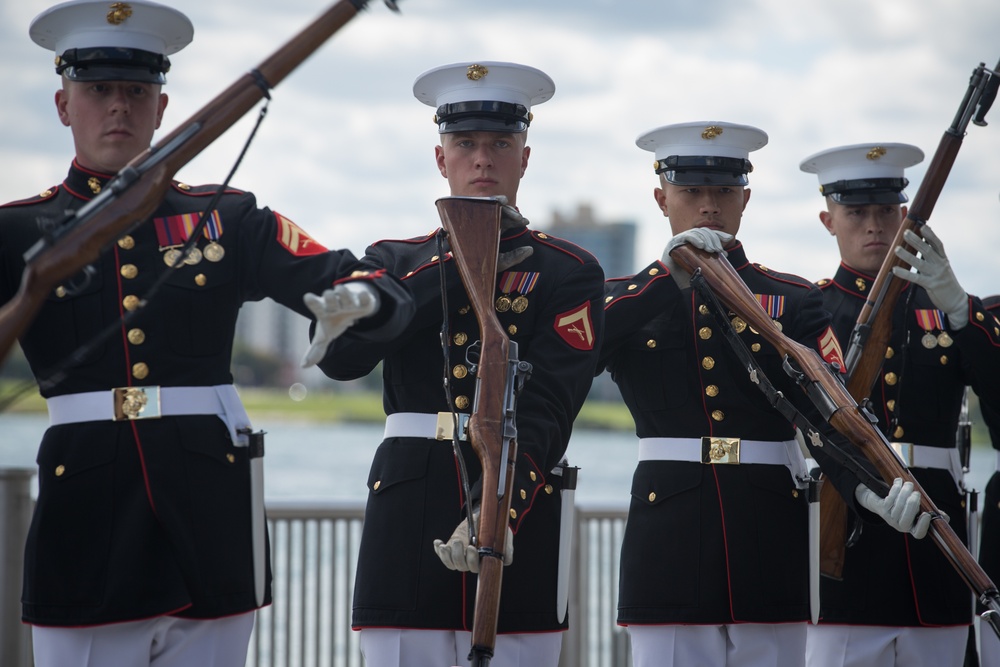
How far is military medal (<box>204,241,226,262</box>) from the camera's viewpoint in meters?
3.90

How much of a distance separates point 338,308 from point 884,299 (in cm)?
295

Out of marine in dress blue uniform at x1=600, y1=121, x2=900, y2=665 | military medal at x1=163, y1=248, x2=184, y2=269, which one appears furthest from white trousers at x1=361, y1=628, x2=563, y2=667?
military medal at x1=163, y1=248, x2=184, y2=269

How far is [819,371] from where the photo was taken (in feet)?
16.2

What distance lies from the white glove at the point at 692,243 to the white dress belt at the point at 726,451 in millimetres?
644

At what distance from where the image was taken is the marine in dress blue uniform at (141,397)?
3.68 metres

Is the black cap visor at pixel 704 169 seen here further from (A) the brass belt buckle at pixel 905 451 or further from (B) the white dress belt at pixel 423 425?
(B) the white dress belt at pixel 423 425

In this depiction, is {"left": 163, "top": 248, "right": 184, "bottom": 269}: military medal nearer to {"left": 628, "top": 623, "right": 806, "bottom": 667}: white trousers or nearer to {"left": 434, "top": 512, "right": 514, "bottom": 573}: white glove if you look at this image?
{"left": 434, "top": 512, "right": 514, "bottom": 573}: white glove

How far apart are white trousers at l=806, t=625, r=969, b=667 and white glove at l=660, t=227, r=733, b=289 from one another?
1702mm

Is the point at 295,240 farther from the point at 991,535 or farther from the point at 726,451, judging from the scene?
the point at 991,535

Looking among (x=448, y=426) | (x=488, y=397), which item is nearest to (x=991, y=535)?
(x=448, y=426)

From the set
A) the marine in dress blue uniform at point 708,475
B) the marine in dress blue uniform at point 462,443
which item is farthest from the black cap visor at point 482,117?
the marine in dress blue uniform at point 708,475

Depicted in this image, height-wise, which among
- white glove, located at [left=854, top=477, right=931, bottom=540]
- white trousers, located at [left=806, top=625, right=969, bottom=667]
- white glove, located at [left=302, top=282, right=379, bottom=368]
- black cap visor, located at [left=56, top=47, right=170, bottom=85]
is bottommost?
white trousers, located at [left=806, top=625, right=969, bottom=667]

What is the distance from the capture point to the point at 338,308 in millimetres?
3588

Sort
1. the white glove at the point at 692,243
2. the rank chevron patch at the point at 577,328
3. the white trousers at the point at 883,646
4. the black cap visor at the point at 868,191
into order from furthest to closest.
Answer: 1. the black cap visor at the point at 868,191
2. the white trousers at the point at 883,646
3. the white glove at the point at 692,243
4. the rank chevron patch at the point at 577,328
